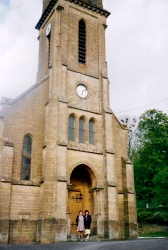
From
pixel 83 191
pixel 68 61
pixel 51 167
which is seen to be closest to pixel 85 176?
pixel 83 191

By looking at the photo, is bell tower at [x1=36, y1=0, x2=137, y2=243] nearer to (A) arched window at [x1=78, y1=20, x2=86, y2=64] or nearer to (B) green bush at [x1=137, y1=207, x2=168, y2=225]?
(A) arched window at [x1=78, y1=20, x2=86, y2=64]

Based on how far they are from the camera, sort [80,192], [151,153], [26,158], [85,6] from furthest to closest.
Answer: [151,153]
[85,6]
[80,192]
[26,158]

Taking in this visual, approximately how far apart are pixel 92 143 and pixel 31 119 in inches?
208

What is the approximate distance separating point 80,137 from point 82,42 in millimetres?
9116

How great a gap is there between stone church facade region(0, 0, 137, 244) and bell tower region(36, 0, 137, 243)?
68 millimetres

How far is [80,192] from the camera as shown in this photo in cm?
2366

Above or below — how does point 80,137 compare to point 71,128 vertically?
below

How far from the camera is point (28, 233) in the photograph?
1955 cm

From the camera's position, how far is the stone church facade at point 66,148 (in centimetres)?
1966

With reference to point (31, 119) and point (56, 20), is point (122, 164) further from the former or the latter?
point (56, 20)

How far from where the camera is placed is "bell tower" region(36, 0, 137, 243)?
67.2ft

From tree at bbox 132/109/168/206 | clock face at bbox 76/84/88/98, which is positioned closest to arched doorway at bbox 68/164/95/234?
clock face at bbox 76/84/88/98

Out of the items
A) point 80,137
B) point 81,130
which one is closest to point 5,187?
point 80,137

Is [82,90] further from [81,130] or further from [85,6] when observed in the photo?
[85,6]
